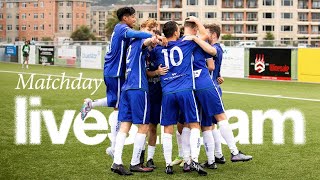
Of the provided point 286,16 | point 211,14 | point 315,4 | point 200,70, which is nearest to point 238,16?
point 211,14

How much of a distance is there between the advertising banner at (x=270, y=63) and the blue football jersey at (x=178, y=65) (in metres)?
22.2

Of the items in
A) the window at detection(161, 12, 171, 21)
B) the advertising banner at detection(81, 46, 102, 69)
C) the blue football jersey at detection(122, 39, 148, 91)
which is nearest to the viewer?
the blue football jersey at detection(122, 39, 148, 91)

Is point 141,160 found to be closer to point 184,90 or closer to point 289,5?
point 184,90

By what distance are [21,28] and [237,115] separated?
144625 millimetres

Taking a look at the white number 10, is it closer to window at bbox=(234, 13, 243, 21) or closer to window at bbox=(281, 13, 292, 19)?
window at bbox=(234, 13, 243, 21)

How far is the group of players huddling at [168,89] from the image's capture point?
8992mm

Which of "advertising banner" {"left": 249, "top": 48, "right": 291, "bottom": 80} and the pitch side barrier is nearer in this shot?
the pitch side barrier

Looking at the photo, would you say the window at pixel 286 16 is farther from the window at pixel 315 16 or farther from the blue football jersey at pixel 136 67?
the blue football jersey at pixel 136 67

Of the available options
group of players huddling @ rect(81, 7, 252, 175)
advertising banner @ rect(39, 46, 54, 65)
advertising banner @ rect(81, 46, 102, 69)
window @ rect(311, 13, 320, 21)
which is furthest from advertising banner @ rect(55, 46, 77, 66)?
window @ rect(311, 13, 320, 21)

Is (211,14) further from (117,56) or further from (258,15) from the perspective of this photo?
(117,56)

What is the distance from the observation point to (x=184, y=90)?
8.96 metres

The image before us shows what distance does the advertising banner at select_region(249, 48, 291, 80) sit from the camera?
30750 millimetres

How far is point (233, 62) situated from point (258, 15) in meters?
78.0

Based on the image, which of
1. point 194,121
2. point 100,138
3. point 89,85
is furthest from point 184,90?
point 89,85
